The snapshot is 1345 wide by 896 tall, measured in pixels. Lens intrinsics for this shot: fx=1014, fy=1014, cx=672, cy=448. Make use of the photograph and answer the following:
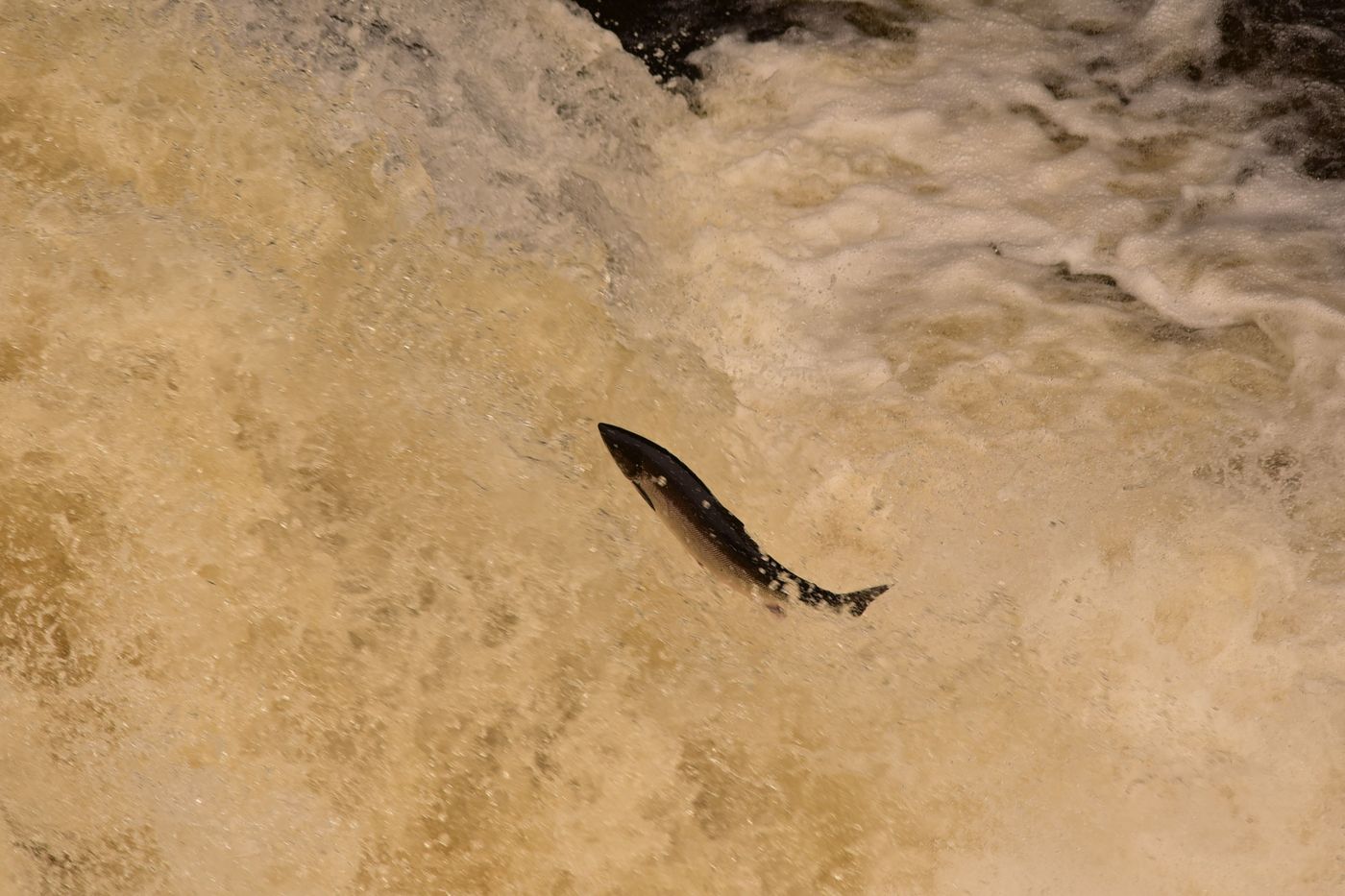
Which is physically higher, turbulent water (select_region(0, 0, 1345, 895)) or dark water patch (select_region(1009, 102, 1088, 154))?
dark water patch (select_region(1009, 102, 1088, 154))

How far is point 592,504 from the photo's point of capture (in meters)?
1.98

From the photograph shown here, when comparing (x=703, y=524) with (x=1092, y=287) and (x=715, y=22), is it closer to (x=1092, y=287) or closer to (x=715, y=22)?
(x=1092, y=287)

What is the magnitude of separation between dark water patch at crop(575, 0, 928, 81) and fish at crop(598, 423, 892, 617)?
128cm

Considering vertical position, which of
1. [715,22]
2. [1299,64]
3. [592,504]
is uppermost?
[1299,64]

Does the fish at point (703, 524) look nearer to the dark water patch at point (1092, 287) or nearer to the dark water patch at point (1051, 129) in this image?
the dark water patch at point (1092, 287)

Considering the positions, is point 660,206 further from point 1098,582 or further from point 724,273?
point 1098,582

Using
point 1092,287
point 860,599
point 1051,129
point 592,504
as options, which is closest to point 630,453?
point 592,504

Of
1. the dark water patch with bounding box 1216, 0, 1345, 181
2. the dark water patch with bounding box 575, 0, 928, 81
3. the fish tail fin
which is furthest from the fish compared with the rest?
the dark water patch with bounding box 1216, 0, 1345, 181

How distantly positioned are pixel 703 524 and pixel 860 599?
1.13 feet

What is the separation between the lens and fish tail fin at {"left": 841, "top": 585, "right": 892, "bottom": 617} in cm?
196

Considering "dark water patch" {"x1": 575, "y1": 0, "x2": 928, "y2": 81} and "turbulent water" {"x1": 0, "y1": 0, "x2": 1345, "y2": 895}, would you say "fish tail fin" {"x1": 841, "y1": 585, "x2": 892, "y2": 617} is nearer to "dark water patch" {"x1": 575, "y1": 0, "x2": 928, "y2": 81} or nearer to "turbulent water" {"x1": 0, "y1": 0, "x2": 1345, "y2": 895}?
"turbulent water" {"x1": 0, "y1": 0, "x2": 1345, "y2": 895}

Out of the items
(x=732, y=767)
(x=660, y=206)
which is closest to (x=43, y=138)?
(x=660, y=206)

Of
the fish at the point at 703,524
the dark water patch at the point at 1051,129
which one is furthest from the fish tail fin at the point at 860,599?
the dark water patch at the point at 1051,129

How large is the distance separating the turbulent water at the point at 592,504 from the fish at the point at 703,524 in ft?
0.18
